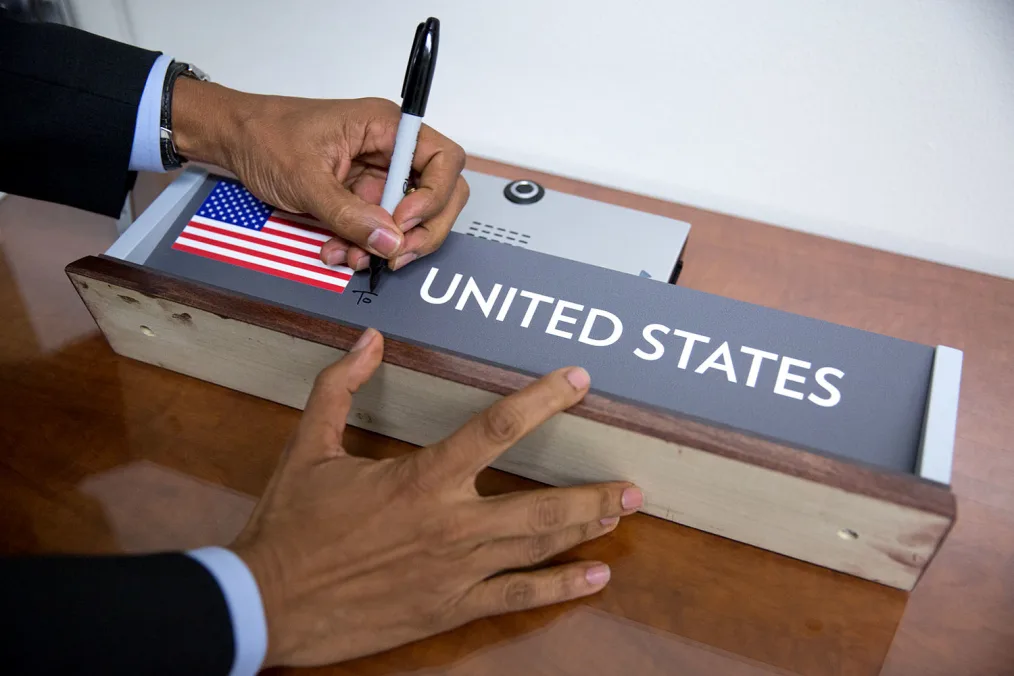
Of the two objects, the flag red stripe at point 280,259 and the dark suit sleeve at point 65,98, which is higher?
the dark suit sleeve at point 65,98

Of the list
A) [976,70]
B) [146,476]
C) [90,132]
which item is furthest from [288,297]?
[976,70]

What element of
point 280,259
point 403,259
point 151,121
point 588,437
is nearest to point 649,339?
point 588,437

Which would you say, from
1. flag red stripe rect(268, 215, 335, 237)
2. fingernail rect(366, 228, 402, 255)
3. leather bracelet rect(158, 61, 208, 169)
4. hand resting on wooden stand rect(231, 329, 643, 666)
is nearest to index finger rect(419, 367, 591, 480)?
hand resting on wooden stand rect(231, 329, 643, 666)

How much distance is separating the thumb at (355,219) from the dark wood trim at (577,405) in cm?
9

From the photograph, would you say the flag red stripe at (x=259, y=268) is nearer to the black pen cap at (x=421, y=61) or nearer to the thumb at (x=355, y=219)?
the thumb at (x=355, y=219)

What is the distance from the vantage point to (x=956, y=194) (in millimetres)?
1049

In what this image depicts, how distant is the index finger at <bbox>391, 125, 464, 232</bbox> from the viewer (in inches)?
33.2

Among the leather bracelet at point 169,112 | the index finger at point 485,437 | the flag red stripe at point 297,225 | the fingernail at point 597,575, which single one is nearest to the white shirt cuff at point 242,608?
the index finger at point 485,437

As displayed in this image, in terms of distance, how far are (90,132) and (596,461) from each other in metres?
0.67

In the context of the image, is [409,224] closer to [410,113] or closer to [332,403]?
[410,113]

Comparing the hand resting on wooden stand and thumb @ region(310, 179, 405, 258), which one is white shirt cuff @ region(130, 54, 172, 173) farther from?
the hand resting on wooden stand

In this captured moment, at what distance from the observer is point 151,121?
93cm

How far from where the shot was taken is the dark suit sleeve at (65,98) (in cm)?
91

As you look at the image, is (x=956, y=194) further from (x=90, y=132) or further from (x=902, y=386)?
(x=90, y=132)
